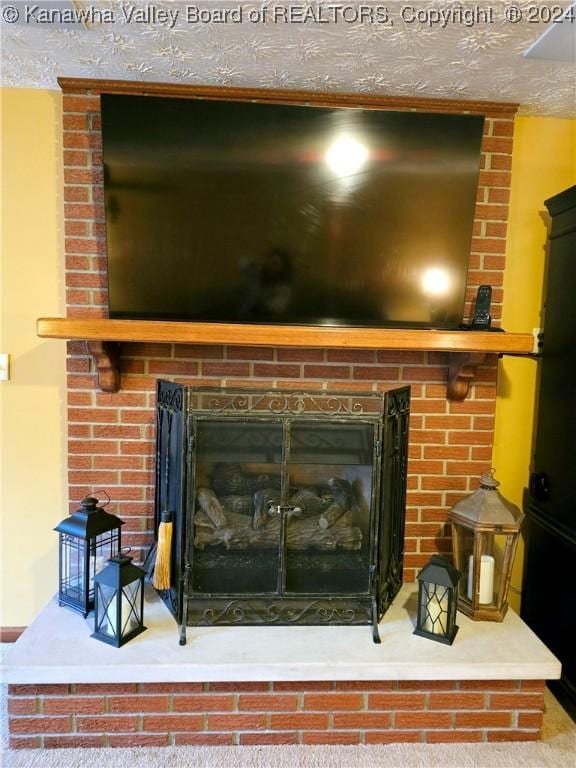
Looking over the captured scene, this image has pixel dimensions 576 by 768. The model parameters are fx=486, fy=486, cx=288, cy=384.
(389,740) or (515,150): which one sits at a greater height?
(515,150)

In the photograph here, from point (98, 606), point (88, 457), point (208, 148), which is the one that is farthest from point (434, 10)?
point (98, 606)

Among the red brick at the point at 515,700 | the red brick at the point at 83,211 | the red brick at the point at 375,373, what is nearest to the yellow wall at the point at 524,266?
the red brick at the point at 375,373

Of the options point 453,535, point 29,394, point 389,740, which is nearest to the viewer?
point 389,740

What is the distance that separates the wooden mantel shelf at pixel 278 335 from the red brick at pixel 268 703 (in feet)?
3.81

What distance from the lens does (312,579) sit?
5.77 ft

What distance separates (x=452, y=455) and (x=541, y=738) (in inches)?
39.3

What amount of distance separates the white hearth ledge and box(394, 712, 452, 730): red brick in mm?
161

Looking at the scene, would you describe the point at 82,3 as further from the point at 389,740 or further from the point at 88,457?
the point at 389,740

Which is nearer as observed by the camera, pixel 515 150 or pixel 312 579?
pixel 312 579

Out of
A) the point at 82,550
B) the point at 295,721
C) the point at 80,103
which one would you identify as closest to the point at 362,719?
the point at 295,721

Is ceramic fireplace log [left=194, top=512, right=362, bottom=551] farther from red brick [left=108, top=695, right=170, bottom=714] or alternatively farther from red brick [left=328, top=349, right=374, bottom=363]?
red brick [left=328, top=349, right=374, bottom=363]

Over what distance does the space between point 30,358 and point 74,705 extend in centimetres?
127

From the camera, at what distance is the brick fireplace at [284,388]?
1.57 metres

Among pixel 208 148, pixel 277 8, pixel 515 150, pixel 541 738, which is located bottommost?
pixel 541 738
